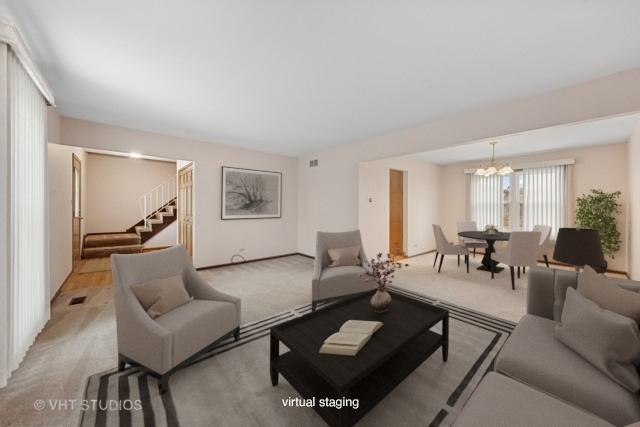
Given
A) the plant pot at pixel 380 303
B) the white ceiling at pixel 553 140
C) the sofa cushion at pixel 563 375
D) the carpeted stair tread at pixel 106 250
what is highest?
the white ceiling at pixel 553 140

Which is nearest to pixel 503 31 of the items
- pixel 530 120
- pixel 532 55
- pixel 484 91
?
pixel 532 55

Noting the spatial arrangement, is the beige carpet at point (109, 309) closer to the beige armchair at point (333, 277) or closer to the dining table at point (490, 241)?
the dining table at point (490, 241)

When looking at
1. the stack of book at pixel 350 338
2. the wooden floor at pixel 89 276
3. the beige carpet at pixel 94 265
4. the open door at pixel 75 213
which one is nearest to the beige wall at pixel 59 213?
the wooden floor at pixel 89 276

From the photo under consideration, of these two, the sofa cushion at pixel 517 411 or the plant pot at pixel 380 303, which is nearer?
the sofa cushion at pixel 517 411

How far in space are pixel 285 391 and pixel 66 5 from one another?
9.30 feet

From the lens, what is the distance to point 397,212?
6.12 metres

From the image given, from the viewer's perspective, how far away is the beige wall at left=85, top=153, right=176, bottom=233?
6.48 meters

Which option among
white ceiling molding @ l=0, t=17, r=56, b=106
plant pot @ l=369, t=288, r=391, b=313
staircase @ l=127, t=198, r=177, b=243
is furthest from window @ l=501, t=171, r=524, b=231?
staircase @ l=127, t=198, r=177, b=243

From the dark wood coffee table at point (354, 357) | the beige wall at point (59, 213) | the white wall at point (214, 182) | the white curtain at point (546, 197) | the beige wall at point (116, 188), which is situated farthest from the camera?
the beige wall at point (116, 188)

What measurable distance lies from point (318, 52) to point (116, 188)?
7.38 meters

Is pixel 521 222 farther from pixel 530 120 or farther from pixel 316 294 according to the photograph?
pixel 316 294

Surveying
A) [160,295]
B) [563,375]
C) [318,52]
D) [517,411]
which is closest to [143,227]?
[160,295]

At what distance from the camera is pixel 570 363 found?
1321mm

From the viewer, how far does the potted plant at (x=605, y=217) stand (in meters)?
4.45
